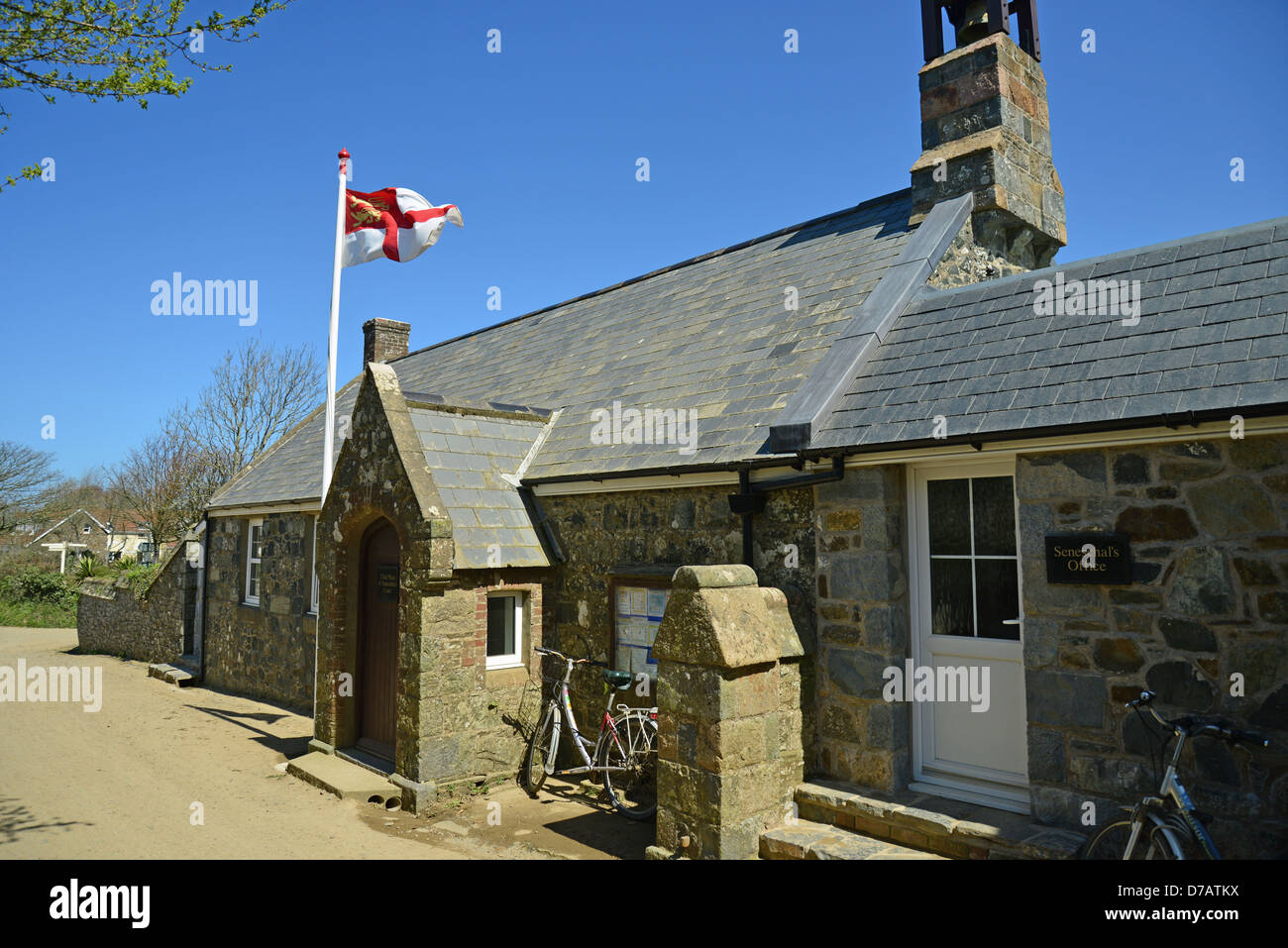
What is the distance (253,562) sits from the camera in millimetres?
15055

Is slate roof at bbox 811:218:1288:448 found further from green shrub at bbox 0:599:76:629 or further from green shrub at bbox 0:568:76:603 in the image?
green shrub at bbox 0:568:76:603

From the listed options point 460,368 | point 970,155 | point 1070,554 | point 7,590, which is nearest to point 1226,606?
point 1070,554

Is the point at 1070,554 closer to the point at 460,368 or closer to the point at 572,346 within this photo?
the point at 572,346

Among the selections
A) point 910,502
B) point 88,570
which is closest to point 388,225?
point 910,502

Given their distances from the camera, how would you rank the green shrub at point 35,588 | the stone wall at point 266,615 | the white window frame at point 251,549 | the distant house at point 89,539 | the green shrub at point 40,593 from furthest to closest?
the distant house at point 89,539 < the green shrub at point 35,588 < the green shrub at point 40,593 < the white window frame at point 251,549 < the stone wall at point 266,615

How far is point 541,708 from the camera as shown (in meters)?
8.84

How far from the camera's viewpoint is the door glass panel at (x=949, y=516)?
6.00m

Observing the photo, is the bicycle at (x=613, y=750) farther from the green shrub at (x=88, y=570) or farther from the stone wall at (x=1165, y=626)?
the green shrub at (x=88, y=570)

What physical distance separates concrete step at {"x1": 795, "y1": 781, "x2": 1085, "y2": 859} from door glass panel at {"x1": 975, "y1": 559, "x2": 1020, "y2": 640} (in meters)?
1.23

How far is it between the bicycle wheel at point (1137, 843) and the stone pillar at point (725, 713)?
212 cm

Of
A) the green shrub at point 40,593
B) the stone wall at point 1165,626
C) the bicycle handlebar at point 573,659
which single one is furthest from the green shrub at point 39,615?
the stone wall at point 1165,626

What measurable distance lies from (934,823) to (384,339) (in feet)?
60.9

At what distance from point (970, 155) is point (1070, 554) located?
544cm

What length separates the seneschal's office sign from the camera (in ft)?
16.1
